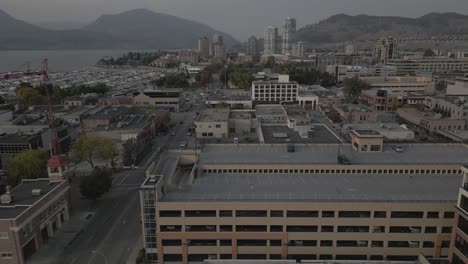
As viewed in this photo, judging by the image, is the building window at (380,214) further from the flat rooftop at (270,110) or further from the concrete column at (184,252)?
the flat rooftop at (270,110)

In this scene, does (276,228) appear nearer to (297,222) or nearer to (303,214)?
(297,222)

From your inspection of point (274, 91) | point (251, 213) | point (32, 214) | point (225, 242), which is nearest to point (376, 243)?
point (251, 213)

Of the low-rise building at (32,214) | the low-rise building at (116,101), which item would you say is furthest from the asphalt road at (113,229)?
the low-rise building at (116,101)

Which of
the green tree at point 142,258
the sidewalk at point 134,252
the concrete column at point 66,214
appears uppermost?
the concrete column at point 66,214

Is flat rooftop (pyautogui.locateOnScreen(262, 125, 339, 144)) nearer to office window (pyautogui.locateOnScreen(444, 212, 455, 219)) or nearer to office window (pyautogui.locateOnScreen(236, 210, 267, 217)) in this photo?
office window (pyautogui.locateOnScreen(236, 210, 267, 217))

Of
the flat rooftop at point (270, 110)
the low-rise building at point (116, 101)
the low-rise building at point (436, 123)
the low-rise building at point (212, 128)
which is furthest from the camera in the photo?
the low-rise building at point (116, 101)

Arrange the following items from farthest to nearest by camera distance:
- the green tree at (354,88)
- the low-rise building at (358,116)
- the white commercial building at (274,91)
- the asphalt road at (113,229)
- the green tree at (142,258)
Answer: the green tree at (354,88) < the white commercial building at (274,91) < the low-rise building at (358,116) < the asphalt road at (113,229) < the green tree at (142,258)
